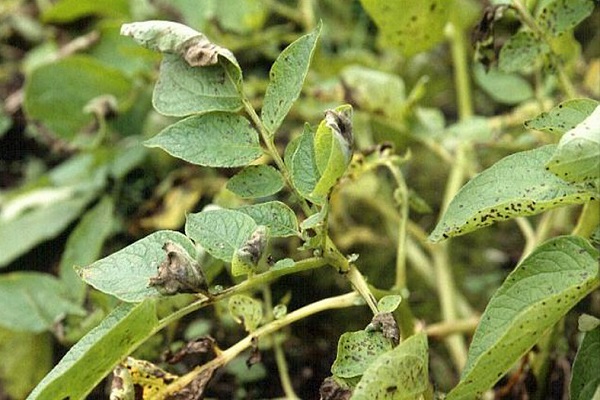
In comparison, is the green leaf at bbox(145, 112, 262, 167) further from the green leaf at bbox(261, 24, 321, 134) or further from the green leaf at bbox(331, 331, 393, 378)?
the green leaf at bbox(331, 331, 393, 378)

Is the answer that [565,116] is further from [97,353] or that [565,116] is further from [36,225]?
[36,225]

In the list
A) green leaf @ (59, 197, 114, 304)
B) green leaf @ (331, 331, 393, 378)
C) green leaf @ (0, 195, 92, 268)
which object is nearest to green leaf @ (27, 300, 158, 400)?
green leaf @ (331, 331, 393, 378)

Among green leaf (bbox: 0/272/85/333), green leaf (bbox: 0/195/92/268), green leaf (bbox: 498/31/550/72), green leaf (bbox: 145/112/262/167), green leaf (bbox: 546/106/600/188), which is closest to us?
green leaf (bbox: 546/106/600/188)

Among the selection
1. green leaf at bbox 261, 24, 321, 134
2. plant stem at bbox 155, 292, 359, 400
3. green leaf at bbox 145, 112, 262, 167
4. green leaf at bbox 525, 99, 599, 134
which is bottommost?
plant stem at bbox 155, 292, 359, 400

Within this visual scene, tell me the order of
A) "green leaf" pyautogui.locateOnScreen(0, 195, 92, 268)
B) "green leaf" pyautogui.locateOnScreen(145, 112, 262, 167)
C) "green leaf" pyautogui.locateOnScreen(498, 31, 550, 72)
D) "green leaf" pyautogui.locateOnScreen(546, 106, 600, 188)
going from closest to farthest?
"green leaf" pyautogui.locateOnScreen(546, 106, 600, 188), "green leaf" pyautogui.locateOnScreen(145, 112, 262, 167), "green leaf" pyautogui.locateOnScreen(498, 31, 550, 72), "green leaf" pyautogui.locateOnScreen(0, 195, 92, 268)

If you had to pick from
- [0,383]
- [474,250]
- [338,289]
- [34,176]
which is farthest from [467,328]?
[34,176]

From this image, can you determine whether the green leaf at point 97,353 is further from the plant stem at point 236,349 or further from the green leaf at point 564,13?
the green leaf at point 564,13
